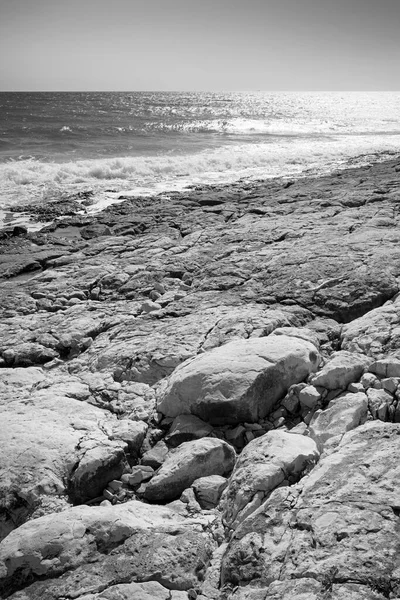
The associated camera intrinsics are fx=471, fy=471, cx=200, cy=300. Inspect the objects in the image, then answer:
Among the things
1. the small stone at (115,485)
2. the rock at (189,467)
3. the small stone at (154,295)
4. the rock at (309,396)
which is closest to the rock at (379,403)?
the rock at (309,396)

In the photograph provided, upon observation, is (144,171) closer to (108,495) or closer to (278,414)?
(278,414)

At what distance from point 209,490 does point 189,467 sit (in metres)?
0.26

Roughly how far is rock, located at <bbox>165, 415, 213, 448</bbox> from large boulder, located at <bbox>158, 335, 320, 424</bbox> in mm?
63

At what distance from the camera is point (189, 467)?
3.48 metres

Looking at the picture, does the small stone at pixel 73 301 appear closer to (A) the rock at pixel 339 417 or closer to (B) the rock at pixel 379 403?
(A) the rock at pixel 339 417

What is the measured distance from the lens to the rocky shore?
249 centimetres

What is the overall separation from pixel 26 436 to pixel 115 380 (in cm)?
124

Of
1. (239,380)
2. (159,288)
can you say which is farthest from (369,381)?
(159,288)

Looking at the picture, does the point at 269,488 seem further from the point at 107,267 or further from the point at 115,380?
the point at 107,267

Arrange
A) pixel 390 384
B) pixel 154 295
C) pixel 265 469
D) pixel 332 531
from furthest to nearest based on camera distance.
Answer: pixel 154 295 < pixel 390 384 < pixel 265 469 < pixel 332 531

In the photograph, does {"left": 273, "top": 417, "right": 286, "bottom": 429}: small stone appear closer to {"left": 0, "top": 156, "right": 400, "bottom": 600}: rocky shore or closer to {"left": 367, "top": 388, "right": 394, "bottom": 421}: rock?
{"left": 0, "top": 156, "right": 400, "bottom": 600}: rocky shore

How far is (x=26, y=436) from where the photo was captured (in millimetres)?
3789

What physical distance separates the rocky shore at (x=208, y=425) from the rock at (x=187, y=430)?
1 cm

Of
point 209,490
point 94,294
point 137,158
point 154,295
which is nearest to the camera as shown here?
point 209,490
